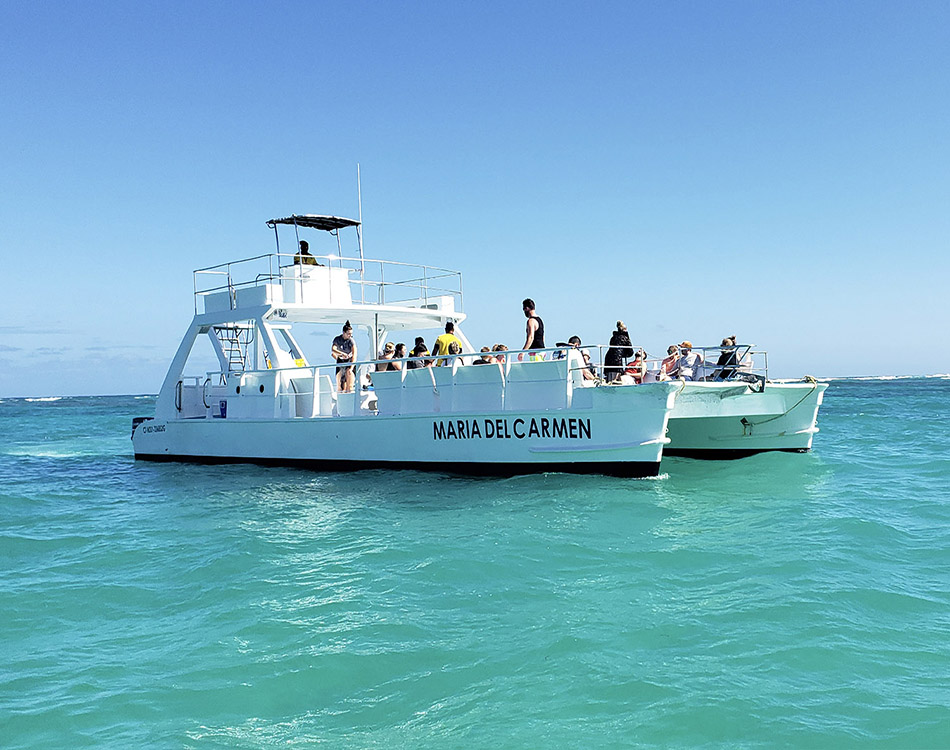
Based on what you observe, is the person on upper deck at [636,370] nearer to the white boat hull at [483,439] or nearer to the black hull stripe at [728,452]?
the white boat hull at [483,439]

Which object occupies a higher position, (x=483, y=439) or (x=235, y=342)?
(x=235, y=342)

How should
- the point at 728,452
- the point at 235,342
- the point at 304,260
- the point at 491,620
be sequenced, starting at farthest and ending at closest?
the point at 235,342 < the point at 304,260 < the point at 728,452 < the point at 491,620

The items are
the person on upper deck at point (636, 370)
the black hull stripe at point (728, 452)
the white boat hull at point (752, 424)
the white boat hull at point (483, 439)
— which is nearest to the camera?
the white boat hull at point (483, 439)

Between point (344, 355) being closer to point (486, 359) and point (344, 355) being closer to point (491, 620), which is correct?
point (486, 359)

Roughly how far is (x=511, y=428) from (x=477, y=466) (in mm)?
941

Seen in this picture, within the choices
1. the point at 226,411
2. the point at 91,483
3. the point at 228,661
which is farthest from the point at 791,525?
the point at 91,483

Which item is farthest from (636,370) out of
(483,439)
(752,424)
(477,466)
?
(752,424)

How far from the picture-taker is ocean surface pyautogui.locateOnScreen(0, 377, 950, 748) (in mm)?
4227

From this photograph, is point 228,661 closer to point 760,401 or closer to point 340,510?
point 340,510

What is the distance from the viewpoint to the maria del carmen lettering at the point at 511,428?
11641 millimetres

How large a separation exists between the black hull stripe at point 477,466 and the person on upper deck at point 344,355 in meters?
1.43

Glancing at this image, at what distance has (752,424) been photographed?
1468 cm

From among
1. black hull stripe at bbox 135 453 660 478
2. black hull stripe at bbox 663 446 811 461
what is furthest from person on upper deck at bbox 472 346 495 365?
black hull stripe at bbox 663 446 811 461

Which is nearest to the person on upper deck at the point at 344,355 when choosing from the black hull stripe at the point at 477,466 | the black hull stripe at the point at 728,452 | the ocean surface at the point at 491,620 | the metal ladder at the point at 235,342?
the black hull stripe at the point at 477,466
